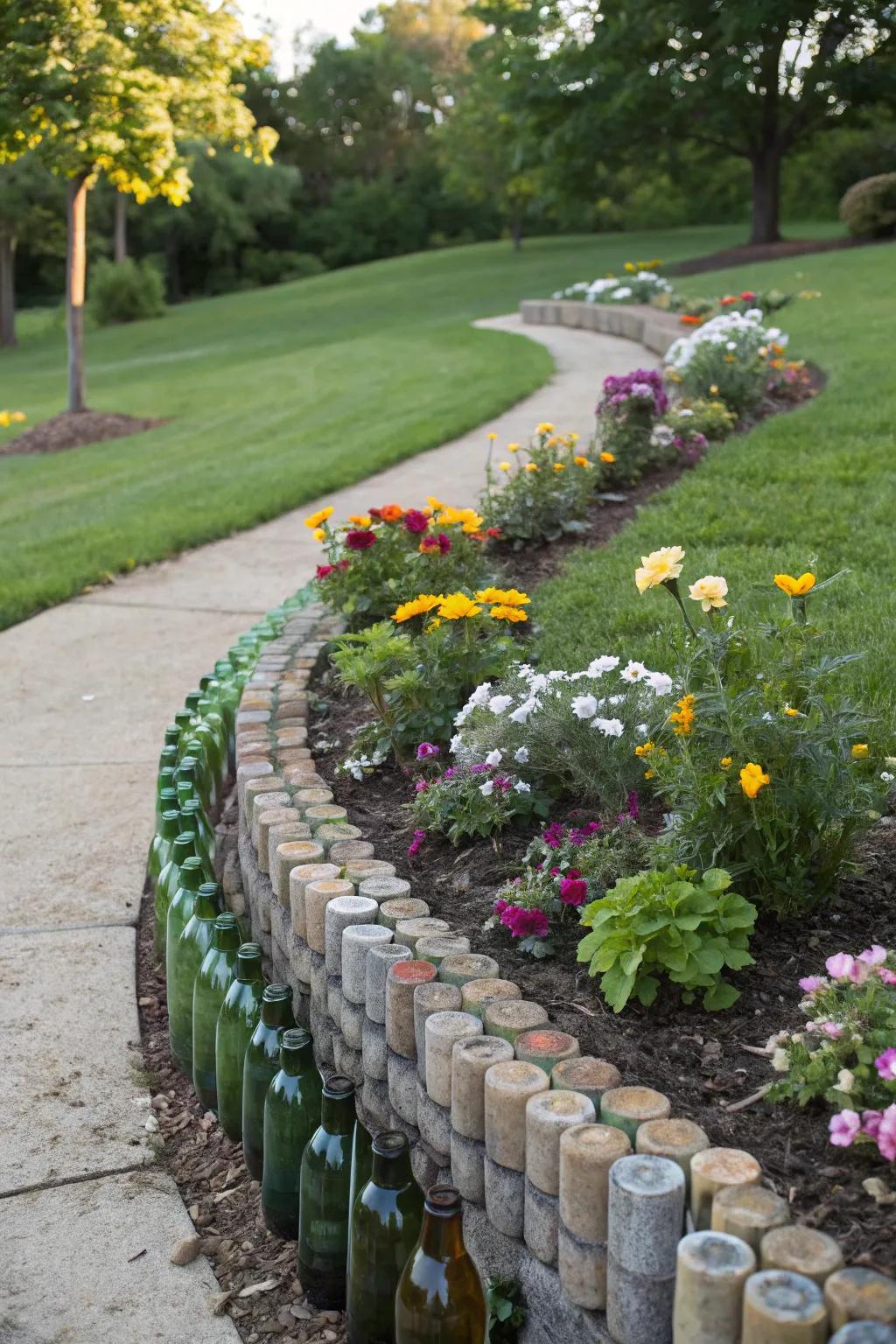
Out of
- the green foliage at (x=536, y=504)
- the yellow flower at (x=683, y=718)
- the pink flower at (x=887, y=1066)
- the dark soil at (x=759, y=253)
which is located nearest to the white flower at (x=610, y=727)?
the yellow flower at (x=683, y=718)

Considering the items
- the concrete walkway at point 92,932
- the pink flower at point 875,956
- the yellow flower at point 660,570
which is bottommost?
the concrete walkway at point 92,932

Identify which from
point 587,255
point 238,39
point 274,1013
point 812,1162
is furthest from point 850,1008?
point 587,255

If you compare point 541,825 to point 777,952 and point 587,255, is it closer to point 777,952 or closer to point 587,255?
point 777,952

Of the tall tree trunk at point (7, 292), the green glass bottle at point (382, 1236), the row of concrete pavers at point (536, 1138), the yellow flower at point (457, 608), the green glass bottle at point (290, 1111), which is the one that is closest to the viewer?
the row of concrete pavers at point (536, 1138)

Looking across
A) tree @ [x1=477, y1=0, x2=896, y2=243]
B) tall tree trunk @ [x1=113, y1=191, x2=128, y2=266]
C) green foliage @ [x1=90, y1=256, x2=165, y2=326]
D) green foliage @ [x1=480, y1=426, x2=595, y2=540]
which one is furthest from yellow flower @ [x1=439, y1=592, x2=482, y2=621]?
tall tree trunk @ [x1=113, y1=191, x2=128, y2=266]

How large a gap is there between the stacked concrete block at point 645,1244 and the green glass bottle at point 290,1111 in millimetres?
744

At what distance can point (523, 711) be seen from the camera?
3207 mm

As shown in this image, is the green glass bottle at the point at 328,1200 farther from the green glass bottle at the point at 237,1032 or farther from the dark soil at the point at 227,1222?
the green glass bottle at the point at 237,1032

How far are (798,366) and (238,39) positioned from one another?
21.8 feet

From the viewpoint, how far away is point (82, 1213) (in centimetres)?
254

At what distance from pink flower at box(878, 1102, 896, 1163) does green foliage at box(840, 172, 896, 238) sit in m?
20.7

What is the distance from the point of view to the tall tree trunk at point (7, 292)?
28.7 m

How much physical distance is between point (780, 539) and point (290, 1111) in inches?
142

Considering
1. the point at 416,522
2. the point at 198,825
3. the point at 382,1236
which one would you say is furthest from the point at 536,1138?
the point at 416,522
